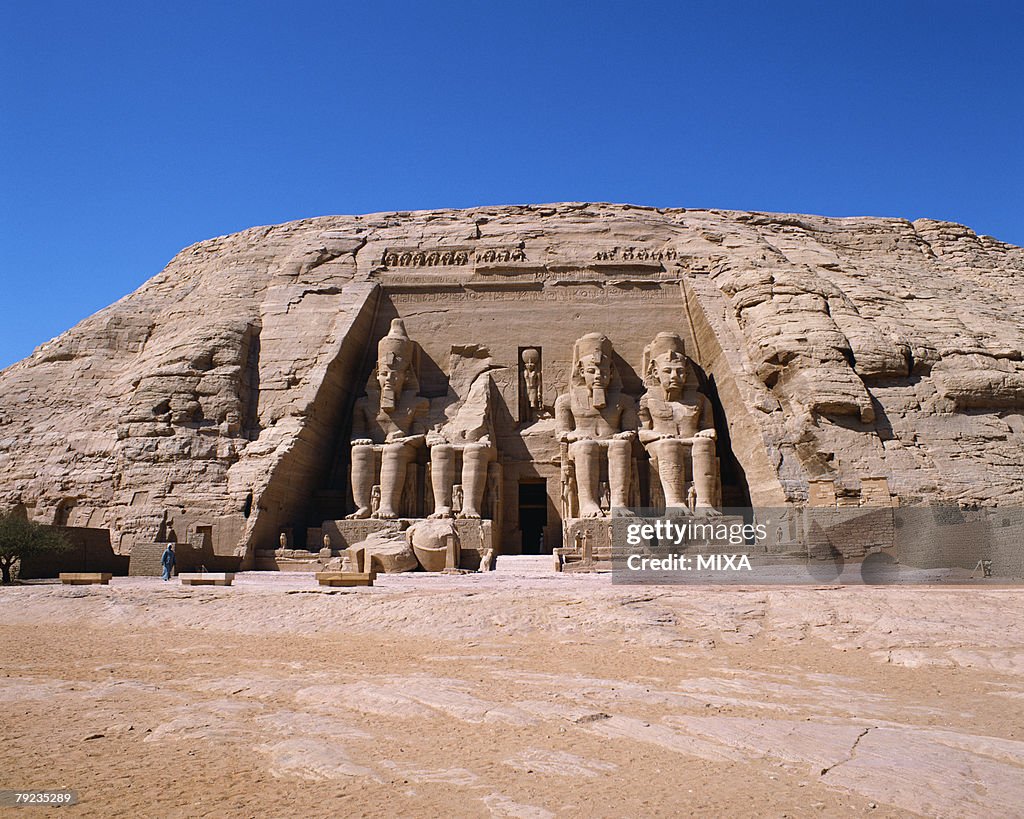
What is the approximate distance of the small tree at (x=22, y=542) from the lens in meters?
9.52

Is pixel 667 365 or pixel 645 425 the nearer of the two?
pixel 667 365

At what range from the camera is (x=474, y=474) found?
1388cm

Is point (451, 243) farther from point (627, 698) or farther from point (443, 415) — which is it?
point (627, 698)

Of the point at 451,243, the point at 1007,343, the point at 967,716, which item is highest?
the point at 451,243

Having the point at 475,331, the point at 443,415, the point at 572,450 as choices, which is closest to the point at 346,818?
the point at 572,450

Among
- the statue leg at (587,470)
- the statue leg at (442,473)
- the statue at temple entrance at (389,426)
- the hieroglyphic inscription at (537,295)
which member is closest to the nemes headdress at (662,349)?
the hieroglyphic inscription at (537,295)

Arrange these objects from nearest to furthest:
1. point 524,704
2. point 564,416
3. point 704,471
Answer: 1. point 524,704
2. point 704,471
3. point 564,416

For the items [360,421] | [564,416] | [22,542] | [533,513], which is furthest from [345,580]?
[533,513]

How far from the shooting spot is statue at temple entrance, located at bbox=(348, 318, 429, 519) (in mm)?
13953

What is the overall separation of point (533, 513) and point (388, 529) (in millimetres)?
5254

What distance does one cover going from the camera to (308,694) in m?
4.04

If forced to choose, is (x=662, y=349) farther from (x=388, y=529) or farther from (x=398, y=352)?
(x=388, y=529)

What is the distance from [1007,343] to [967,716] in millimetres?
11825

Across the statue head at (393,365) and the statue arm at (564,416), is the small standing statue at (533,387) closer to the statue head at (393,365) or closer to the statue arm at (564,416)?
the statue arm at (564,416)
